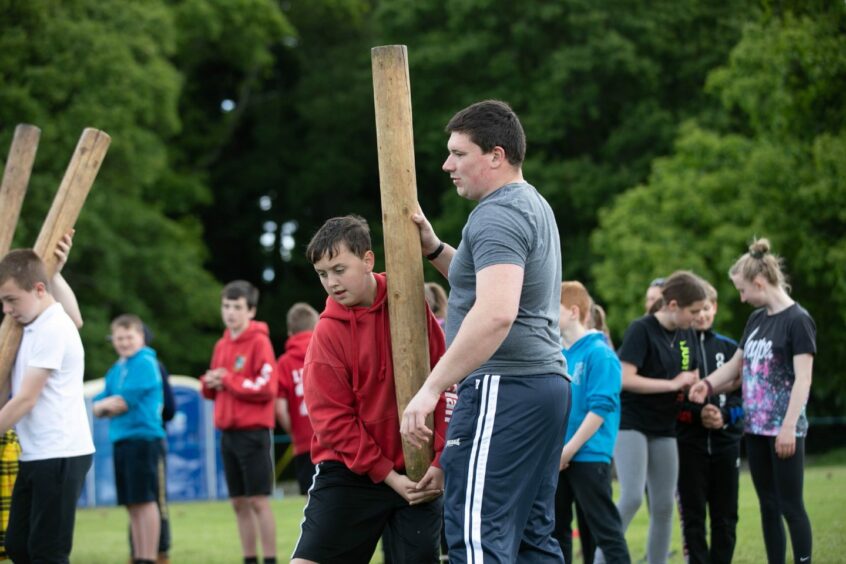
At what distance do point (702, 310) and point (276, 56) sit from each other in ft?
108

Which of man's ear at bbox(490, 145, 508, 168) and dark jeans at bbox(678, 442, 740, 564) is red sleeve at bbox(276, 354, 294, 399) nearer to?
dark jeans at bbox(678, 442, 740, 564)

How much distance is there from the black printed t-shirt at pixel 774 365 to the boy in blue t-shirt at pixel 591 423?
2.80 feet

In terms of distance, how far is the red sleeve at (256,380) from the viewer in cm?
1011

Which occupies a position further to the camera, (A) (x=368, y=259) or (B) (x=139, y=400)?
(B) (x=139, y=400)

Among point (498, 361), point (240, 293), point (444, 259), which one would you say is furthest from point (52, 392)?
point (240, 293)

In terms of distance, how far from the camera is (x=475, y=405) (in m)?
4.96

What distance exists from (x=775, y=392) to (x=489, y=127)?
3.55 metres

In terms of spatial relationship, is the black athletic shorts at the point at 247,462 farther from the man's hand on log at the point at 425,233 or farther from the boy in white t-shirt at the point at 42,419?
the man's hand on log at the point at 425,233

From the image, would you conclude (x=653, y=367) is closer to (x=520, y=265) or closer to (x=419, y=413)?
(x=520, y=265)

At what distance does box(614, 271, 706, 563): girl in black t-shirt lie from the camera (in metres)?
8.16

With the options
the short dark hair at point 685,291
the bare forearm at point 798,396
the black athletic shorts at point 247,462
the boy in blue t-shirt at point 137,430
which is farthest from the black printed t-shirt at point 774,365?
the boy in blue t-shirt at point 137,430

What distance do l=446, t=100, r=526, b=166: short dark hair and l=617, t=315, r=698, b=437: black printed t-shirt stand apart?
11.7 feet

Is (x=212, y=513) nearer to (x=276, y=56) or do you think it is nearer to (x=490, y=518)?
(x=490, y=518)

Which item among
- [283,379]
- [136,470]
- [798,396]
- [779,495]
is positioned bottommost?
[779,495]
